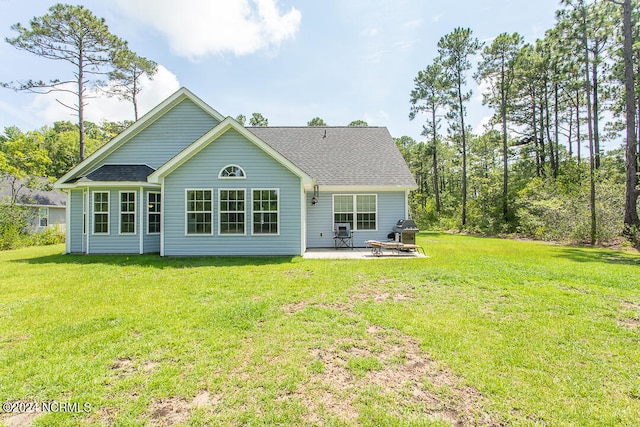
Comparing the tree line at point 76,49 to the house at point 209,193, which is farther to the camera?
the tree line at point 76,49

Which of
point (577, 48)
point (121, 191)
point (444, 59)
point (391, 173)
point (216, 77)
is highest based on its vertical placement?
point (444, 59)

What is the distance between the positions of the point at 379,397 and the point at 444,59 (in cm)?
2979

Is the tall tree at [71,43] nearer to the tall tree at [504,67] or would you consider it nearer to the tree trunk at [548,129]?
the tall tree at [504,67]

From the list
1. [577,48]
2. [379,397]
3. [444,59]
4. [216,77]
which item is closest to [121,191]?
[216,77]

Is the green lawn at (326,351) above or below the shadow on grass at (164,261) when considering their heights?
below

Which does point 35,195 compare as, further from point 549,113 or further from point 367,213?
point 549,113

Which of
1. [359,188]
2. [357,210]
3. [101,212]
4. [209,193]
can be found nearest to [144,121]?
[101,212]

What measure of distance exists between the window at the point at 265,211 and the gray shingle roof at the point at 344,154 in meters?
3.00

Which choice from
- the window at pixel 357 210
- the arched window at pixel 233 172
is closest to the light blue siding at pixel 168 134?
the arched window at pixel 233 172

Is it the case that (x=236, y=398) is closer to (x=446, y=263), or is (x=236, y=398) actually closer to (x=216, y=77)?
(x=446, y=263)

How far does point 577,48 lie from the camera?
54.5 ft

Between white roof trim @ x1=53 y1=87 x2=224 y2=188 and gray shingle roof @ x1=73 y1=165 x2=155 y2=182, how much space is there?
0.61 meters

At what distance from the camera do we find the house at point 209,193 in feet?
33.9

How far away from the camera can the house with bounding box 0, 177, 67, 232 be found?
703 inches
